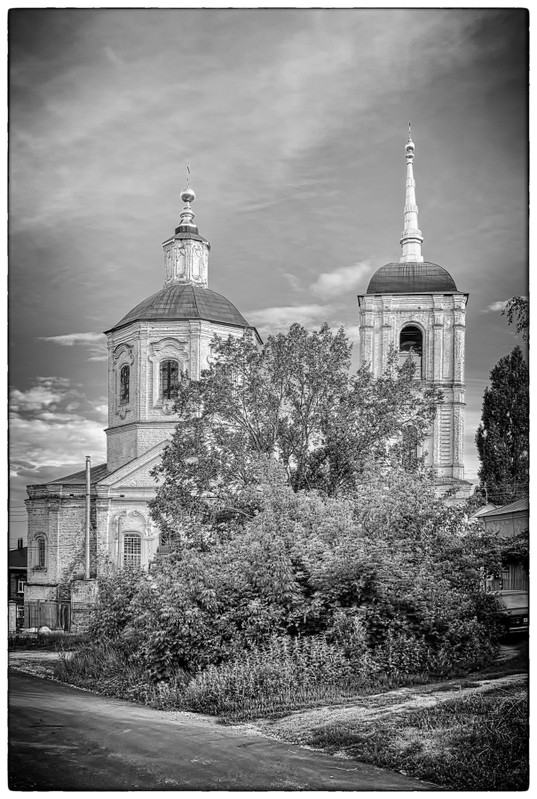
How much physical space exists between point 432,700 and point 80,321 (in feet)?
15.0

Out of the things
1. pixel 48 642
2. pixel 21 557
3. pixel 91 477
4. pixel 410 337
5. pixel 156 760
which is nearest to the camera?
pixel 156 760

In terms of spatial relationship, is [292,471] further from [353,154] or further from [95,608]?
[353,154]

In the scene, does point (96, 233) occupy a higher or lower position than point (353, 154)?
lower

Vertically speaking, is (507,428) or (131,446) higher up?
(131,446)

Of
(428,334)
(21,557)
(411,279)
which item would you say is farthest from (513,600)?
(21,557)

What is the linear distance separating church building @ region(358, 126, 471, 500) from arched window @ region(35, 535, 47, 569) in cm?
1058

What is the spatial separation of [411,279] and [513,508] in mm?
8201

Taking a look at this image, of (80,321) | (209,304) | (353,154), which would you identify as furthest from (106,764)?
(209,304)

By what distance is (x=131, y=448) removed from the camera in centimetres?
2361

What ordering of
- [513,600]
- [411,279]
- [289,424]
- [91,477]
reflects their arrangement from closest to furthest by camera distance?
1. [513,600]
2. [289,424]
3. [411,279]
4. [91,477]

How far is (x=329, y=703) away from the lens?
324 inches

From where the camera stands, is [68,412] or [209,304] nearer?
[68,412]

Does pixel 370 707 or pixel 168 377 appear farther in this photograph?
pixel 168 377

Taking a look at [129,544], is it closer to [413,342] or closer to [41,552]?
[41,552]
